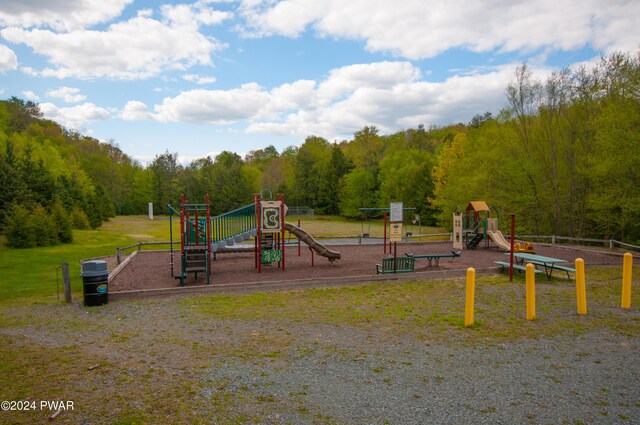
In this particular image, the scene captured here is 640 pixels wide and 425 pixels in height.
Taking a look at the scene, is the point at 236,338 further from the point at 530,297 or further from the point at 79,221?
the point at 79,221

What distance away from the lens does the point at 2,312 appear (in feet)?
28.5

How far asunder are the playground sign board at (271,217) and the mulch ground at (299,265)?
1.47 metres

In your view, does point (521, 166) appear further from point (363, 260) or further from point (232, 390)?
point (232, 390)

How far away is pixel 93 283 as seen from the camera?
9.15 m

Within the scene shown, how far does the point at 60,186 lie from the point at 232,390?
→ 37953 millimetres

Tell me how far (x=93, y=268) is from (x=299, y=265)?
7587 millimetres

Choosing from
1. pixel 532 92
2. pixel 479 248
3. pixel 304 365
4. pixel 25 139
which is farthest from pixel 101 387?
pixel 25 139

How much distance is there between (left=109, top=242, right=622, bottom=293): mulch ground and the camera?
12188 mm

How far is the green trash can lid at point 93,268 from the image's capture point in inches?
356

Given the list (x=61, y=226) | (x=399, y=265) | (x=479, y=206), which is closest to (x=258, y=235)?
(x=399, y=265)

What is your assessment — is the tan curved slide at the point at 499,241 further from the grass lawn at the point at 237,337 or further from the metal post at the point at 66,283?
the metal post at the point at 66,283

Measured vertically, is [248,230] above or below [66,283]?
above

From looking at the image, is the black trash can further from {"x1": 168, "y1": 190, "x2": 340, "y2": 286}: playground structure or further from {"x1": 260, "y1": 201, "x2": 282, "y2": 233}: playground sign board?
{"x1": 260, "y1": 201, "x2": 282, "y2": 233}: playground sign board

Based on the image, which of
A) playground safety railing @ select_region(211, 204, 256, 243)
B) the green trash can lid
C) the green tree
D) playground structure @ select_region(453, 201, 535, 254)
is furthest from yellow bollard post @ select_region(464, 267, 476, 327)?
the green tree
